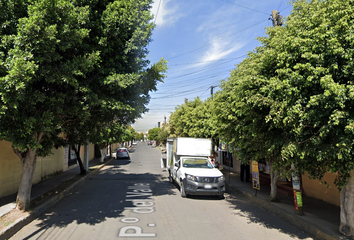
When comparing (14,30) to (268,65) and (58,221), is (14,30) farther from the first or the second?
(268,65)

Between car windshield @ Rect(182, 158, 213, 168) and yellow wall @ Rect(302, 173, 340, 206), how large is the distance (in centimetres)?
411

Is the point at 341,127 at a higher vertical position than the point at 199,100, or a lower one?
lower

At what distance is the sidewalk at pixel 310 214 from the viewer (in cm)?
611

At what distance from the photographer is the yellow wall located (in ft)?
28.4

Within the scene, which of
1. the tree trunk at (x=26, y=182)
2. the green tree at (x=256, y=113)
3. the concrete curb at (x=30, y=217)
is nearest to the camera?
the concrete curb at (x=30, y=217)

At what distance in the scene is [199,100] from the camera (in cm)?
2594

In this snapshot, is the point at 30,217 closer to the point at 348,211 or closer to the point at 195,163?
the point at 195,163

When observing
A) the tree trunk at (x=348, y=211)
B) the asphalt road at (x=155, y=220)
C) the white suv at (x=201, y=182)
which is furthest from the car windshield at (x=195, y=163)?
the tree trunk at (x=348, y=211)

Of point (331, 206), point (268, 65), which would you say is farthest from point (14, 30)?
point (331, 206)

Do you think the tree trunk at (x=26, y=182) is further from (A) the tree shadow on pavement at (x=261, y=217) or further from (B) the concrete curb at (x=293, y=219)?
(B) the concrete curb at (x=293, y=219)

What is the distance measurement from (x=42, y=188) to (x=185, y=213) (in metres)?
7.26

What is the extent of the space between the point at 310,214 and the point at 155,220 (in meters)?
4.72

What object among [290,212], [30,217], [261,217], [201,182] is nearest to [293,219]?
[290,212]

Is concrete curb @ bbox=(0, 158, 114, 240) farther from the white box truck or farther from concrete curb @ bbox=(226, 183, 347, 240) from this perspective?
concrete curb @ bbox=(226, 183, 347, 240)
